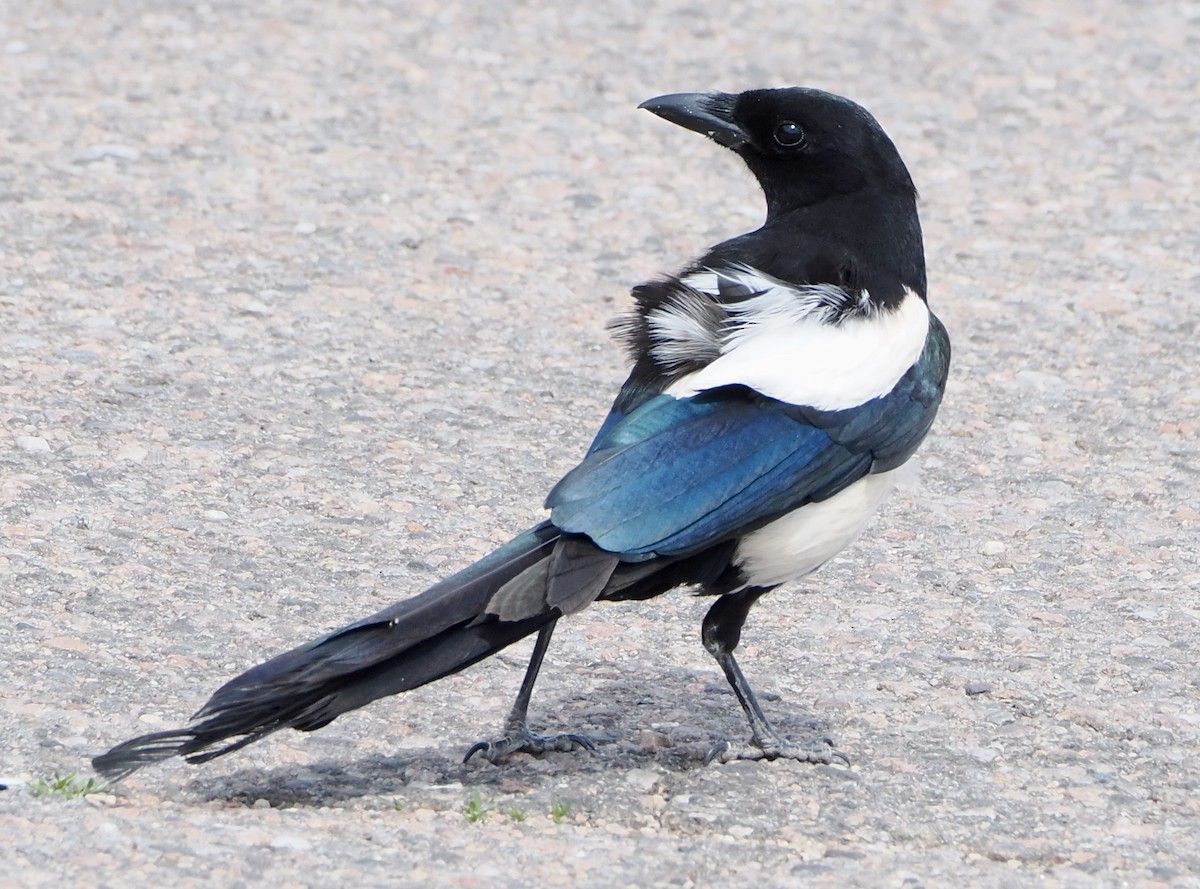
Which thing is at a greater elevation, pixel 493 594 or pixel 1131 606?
pixel 493 594

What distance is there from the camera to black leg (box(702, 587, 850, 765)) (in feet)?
10.4

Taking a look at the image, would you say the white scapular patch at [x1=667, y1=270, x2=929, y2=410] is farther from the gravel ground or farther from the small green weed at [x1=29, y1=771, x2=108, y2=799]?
the small green weed at [x1=29, y1=771, x2=108, y2=799]

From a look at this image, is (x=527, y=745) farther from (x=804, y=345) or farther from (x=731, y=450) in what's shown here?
(x=804, y=345)

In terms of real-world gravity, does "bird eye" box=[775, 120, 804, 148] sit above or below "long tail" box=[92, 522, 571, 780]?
above

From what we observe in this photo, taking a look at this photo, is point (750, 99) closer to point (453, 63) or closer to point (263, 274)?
point (263, 274)

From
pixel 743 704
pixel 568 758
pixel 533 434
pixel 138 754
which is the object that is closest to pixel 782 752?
pixel 743 704

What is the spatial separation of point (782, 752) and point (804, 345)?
0.69 metres

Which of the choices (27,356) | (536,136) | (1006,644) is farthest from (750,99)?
(536,136)

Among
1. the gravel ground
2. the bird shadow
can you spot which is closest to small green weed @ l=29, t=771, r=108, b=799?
the gravel ground

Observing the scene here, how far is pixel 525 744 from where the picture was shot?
10.4 feet

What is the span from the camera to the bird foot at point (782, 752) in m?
3.16

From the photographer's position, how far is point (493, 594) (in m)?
2.84

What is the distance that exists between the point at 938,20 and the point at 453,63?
1927 mm

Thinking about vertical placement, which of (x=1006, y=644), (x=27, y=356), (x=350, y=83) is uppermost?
(x=350, y=83)
